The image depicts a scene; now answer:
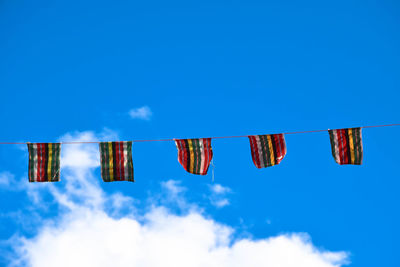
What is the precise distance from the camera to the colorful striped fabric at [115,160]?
1446cm

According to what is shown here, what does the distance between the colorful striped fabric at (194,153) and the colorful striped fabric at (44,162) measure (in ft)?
14.5

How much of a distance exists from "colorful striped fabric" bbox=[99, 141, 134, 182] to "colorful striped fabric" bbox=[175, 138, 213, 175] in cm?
184

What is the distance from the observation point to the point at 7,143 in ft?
45.0

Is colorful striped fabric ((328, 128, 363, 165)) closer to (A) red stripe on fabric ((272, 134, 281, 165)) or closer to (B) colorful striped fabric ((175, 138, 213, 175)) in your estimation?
(A) red stripe on fabric ((272, 134, 281, 165))

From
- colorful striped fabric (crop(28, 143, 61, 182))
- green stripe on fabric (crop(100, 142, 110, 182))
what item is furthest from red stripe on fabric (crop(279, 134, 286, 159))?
colorful striped fabric (crop(28, 143, 61, 182))

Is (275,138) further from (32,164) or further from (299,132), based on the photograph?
(32,164)

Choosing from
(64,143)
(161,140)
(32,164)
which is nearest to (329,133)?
(161,140)

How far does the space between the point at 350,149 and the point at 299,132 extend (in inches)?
83.2

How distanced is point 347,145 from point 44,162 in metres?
11.0

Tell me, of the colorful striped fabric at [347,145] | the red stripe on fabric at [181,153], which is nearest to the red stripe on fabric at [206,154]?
the red stripe on fabric at [181,153]

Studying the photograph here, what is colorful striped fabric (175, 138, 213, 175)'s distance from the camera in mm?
14648

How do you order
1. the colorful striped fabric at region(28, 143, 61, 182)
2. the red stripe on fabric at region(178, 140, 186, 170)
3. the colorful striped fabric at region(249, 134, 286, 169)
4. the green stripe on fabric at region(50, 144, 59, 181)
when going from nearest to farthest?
the colorful striped fabric at region(28, 143, 61, 182)
the green stripe on fabric at region(50, 144, 59, 181)
the red stripe on fabric at region(178, 140, 186, 170)
the colorful striped fabric at region(249, 134, 286, 169)

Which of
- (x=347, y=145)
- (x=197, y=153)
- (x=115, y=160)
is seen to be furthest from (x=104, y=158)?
(x=347, y=145)

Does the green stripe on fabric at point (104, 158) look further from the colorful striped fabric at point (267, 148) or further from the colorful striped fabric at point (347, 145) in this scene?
the colorful striped fabric at point (347, 145)
